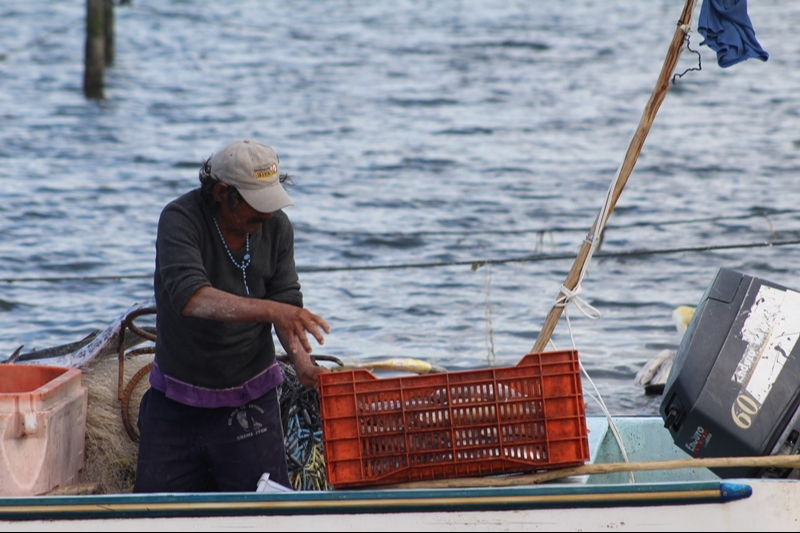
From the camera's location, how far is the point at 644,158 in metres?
15.6

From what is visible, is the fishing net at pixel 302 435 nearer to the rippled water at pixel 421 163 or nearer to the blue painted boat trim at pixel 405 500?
the blue painted boat trim at pixel 405 500

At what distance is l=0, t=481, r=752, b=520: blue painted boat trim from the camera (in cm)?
329

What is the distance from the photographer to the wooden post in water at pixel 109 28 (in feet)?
63.3

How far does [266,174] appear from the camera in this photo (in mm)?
3342

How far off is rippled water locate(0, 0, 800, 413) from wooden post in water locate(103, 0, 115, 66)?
40 cm

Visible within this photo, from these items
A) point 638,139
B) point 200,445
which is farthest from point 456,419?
point 638,139

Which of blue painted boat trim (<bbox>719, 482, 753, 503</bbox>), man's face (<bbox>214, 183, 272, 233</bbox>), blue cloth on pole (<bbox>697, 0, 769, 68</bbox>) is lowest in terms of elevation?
blue painted boat trim (<bbox>719, 482, 753, 503</bbox>)

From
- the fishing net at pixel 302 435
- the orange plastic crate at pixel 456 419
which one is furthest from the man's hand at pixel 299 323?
the fishing net at pixel 302 435

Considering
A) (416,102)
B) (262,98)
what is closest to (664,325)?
(416,102)

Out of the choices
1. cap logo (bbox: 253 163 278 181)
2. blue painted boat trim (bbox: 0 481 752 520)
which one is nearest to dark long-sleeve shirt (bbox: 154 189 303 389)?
cap logo (bbox: 253 163 278 181)

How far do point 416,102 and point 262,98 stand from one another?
3005mm

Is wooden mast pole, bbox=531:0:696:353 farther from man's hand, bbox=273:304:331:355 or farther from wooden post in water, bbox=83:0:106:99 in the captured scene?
wooden post in water, bbox=83:0:106:99

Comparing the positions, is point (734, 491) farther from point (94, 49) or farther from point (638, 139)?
point (94, 49)

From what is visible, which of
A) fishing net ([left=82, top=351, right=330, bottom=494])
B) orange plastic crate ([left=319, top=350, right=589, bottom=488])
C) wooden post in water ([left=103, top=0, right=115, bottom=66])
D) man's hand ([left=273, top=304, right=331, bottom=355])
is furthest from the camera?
wooden post in water ([left=103, top=0, right=115, bottom=66])
